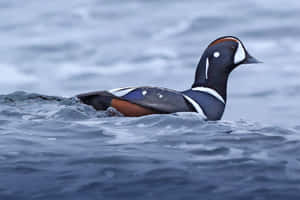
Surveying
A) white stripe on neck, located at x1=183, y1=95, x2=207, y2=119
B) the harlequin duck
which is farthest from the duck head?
white stripe on neck, located at x1=183, y1=95, x2=207, y2=119

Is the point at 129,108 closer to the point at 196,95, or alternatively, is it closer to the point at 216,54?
the point at 196,95

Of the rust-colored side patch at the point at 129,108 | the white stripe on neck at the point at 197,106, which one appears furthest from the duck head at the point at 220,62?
the rust-colored side patch at the point at 129,108

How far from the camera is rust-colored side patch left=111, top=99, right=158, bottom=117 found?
23.9ft

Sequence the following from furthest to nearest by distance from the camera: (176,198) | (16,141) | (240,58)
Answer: (240,58)
(16,141)
(176,198)

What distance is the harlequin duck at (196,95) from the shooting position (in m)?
7.29

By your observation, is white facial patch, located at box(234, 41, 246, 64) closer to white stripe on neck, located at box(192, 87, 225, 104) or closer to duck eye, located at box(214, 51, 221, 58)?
duck eye, located at box(214, 51, 221, 58)

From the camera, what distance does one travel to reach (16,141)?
18.5 ft

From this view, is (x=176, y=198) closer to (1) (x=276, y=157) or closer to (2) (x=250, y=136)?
(1) (x=276, y=157)

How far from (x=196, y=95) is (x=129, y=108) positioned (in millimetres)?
1003

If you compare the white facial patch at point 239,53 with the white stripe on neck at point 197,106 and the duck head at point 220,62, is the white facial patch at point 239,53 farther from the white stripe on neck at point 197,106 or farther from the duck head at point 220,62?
the white stripe on neck at point 197,106

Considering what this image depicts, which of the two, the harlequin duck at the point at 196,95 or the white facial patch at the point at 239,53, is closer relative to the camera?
the harlequin duck at the point at 196,95

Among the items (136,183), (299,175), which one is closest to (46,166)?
(136,183)

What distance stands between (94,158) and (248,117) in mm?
7178

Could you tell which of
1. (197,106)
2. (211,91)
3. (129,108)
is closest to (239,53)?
(211,91)
